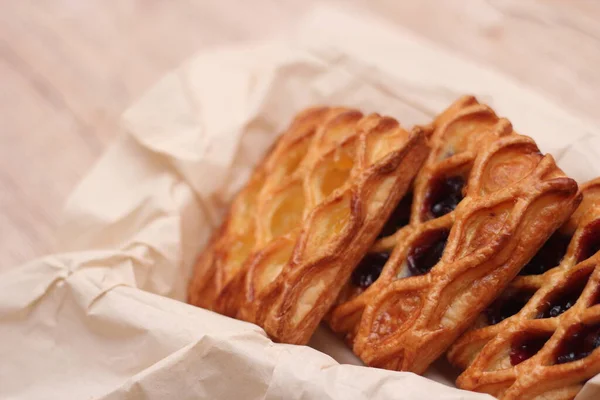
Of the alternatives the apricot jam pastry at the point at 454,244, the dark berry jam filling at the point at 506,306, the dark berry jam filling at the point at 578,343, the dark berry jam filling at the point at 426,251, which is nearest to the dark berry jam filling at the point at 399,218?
the apricot jam pastry at the point at 454,244

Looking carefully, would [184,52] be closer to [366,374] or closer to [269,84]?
[269,84]

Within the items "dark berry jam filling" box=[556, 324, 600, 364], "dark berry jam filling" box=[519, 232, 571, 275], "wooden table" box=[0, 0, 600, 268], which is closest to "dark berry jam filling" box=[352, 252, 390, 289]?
"dark berry jam filling" box=[519, 232, 571, 275]

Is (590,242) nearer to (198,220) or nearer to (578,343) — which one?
(578,343)

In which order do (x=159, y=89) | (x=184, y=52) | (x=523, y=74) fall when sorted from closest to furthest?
1. (x=159, y=89)
2. (x=523, y=74)
3. (x=184, y=52)

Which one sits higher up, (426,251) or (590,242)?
(590,242)

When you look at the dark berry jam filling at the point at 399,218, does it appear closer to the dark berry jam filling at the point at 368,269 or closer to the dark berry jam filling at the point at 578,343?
the dark berry jam filling at the point at 368,269

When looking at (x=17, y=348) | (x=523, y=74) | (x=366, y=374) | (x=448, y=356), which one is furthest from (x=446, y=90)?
(x=17, y=348)

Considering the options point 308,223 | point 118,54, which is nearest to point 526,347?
point 308,223

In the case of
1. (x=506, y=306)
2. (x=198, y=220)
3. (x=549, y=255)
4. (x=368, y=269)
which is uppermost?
(x=549, y=255)
